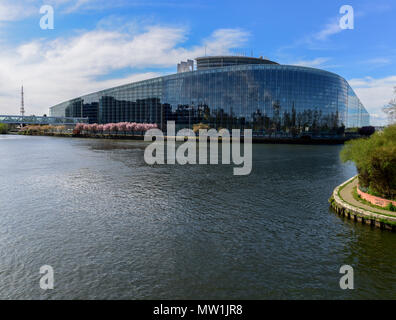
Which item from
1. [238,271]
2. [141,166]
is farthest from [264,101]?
[238,271]

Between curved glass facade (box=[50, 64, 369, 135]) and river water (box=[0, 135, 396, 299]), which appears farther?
curved glass facade (box=[50, 64, 369, 135])

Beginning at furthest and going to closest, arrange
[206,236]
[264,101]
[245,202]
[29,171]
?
[264,101], [29,171], [245,202], [206,236]

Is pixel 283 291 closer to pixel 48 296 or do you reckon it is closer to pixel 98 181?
pixel 48 296

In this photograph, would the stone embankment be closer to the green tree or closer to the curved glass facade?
the green tree

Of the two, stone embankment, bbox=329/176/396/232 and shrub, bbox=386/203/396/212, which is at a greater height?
shrub, bbox=386/203/396/212

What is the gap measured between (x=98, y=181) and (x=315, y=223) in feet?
99.4

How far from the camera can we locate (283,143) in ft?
453

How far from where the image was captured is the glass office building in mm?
156500

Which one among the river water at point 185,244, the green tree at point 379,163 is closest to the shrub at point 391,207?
the green tree at point 379,163

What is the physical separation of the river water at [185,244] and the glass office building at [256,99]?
123016 millimetres

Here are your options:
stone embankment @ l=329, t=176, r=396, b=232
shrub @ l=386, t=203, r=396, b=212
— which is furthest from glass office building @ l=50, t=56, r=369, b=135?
shrub @ l=386, t=203, r=396, b=212

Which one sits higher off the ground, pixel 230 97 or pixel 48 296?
pixel 230 97

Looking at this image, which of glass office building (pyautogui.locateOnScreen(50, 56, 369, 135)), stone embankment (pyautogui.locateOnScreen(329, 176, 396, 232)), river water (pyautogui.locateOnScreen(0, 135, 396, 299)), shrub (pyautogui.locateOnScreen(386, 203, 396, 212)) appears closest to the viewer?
river water (pyautogui.locateOnScreen(0, 135, 396, 299))

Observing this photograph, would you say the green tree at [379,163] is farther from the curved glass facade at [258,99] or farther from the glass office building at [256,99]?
the glass office building at [256,99]
